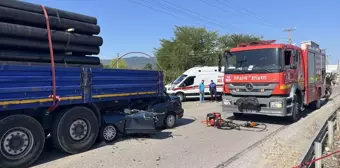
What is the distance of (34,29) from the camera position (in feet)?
20.9

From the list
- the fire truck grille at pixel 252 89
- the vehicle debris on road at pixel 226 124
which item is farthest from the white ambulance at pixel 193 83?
the vehicle debris on road at pixel 226 124

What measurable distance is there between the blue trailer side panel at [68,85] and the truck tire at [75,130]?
27cm

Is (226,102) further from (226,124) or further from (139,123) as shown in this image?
(139,123)

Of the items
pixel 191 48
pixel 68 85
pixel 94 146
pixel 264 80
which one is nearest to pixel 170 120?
pixel 94 146

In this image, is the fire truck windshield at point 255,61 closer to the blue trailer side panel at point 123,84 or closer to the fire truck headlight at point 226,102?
the fire truck headlight at point 226,102

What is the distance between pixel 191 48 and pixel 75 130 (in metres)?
44.5

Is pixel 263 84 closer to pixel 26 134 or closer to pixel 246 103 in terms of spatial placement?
pixel 246 103

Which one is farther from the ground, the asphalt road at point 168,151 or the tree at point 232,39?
the tree at point 232,39

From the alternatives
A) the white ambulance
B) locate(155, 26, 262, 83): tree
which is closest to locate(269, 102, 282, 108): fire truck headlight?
the white ambulance

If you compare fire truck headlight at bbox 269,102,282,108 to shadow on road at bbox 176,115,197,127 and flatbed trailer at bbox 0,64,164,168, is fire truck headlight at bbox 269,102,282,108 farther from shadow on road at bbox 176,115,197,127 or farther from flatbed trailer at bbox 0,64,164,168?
flatbed trailer at bbox 0,64,164,168

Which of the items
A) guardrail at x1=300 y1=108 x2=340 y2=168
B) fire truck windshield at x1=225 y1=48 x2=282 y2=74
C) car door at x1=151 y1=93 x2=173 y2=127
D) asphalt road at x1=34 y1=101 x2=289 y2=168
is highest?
fire truck windshield at x1=225 y1=48 x2=282 y2=74

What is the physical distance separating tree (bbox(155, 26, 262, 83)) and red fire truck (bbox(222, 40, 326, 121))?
36.6 metres

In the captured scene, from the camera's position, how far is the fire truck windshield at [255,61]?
409 inches

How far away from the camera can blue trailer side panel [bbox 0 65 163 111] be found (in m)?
5.60
